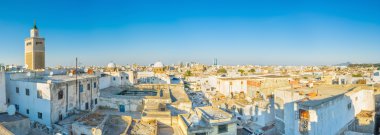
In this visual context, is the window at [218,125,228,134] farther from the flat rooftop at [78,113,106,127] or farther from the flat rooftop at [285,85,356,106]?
the flat rooftop at [78,113,106,127]

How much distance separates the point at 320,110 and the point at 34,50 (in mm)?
29983

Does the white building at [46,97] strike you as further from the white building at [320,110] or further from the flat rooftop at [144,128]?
the white building at [320,110]

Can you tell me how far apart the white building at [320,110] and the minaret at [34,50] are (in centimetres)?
2710

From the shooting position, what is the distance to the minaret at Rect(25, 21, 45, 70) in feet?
92.8

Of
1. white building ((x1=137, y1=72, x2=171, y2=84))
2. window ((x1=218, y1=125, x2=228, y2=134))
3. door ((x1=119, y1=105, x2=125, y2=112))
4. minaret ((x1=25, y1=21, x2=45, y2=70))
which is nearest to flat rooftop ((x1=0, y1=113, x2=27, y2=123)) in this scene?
door ((x1=119, y1=105, x2=125, y2=112))

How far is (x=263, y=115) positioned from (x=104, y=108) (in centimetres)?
1673

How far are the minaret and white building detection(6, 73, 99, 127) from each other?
6216mm

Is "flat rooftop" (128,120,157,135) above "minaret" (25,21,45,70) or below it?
below

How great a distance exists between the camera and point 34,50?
28.5 metres

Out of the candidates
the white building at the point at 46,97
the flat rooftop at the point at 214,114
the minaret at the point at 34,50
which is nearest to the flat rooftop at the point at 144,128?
the flat rooftop at the point at 214,114

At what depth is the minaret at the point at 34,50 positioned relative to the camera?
28297mm

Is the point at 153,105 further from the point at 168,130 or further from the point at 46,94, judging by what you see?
the point at 46,94

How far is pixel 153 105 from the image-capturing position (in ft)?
72.9

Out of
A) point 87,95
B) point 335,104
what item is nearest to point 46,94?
point 87,95
